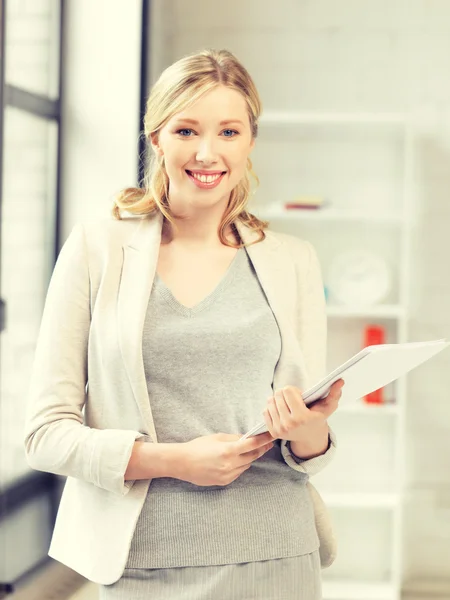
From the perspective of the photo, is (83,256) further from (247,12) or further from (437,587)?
(437,587)

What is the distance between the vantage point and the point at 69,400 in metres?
1.21

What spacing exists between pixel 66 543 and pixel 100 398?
216 mm

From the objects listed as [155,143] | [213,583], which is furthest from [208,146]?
[213,583]

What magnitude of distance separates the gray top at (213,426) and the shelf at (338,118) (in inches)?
87.3

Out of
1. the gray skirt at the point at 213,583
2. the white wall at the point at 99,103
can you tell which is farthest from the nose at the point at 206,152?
the white wall at the point at 99,103

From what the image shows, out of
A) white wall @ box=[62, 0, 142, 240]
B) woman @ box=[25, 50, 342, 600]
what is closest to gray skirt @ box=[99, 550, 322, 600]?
woman @ box=[25, 50, 342, 600]

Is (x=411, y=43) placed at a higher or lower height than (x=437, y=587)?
higher

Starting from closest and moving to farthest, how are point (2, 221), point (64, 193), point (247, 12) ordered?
point (2, 221)
point (64, 193)
point (247, 12)

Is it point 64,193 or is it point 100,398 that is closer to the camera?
point 100,398

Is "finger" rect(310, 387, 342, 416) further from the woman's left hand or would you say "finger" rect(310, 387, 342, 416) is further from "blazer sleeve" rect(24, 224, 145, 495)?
"blazer sleeve" rect(24, 224, 145, 495)

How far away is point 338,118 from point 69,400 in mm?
2439

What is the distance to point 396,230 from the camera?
143 inches

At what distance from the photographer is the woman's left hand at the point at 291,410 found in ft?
3.70

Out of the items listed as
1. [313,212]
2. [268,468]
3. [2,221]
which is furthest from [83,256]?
[313,212]
